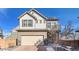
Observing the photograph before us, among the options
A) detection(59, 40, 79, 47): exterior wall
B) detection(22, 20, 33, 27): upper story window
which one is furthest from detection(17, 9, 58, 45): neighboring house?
detection(59, 40, 79, 47): exterior wall

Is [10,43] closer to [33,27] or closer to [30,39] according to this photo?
[30,39]

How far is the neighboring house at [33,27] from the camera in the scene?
3.84 metres

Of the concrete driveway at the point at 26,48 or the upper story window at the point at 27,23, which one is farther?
the upper story window at the point at 27,23


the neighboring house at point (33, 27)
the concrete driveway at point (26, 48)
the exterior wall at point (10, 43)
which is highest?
the neighboring house at point (33, 27)

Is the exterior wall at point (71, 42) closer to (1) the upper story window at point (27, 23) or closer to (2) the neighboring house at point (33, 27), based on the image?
(2) the neighboring house at point (33, 27)

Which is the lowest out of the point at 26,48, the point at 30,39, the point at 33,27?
the point at 26,48

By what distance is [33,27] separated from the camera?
3877 millimetres

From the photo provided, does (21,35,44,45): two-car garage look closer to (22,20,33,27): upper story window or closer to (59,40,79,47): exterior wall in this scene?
(22,20,33,27): upper story window

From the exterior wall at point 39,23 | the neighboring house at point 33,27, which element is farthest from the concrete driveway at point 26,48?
the exterior wall at point 39,23

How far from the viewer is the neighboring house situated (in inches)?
151

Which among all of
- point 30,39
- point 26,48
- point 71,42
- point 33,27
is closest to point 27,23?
point 33,27
